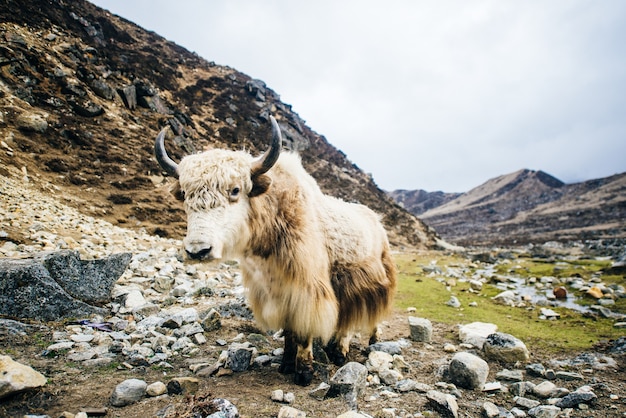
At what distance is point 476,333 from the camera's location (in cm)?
508

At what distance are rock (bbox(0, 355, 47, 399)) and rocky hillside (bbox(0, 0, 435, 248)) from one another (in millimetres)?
4029

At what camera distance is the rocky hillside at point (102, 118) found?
1357cm

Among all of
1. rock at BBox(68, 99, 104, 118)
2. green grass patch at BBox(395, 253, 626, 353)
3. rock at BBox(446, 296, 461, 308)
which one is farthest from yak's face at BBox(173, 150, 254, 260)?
rock at BBox(68, 99, 104, 118)

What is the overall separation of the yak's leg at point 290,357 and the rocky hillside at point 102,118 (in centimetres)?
342

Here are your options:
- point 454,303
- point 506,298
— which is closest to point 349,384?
point 454,303

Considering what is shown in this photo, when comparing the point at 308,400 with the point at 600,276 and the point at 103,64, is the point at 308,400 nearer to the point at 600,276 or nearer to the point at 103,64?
the point at 600,276

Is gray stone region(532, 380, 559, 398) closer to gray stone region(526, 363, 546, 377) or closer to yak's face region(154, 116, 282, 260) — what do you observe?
gray stone region(526, 363, 546, 377)

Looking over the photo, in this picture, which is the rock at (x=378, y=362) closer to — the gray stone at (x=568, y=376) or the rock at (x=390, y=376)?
the rock at (x=390, y=376)

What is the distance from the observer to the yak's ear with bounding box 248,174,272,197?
10.8ft

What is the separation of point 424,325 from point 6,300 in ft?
19.6

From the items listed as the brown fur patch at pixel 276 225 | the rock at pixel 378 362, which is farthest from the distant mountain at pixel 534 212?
the brown fur patch at pixel 276 225

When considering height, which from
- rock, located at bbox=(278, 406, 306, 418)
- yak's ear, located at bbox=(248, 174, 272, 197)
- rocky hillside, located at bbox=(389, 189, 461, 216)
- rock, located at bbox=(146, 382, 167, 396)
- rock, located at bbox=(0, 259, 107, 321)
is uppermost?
rocky hillside, located at bbox=(389, 189, 461, 216)

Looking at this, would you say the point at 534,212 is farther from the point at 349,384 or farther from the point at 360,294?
the point at 349,384

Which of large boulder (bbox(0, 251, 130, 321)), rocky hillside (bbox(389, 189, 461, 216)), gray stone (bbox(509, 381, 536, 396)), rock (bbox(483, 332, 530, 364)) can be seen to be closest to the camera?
gray stone (bbox(509, 381, 536, 396))
